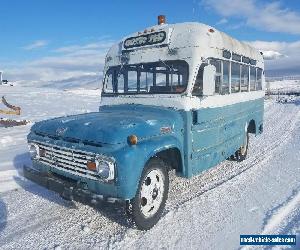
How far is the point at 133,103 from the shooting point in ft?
19.7

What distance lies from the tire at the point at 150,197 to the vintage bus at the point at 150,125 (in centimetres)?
1

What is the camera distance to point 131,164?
4.09 meters

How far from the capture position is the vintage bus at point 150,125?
167 inches

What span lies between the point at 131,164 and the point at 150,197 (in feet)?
2.92

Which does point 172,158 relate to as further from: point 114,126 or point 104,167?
point 104,167

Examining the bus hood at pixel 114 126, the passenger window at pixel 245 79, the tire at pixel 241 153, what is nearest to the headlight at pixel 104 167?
the bus hood at pixel 114 126

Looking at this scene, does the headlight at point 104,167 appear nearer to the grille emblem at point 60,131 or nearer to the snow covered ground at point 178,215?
the snow covered ground at point 178,215

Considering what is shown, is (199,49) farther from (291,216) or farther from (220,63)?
(291,216)

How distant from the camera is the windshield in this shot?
558 centimetres

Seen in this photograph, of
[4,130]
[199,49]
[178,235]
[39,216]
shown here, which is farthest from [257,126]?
[4,130]

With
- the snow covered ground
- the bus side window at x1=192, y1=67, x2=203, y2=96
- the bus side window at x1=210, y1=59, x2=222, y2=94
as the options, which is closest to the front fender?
the snow covered ground

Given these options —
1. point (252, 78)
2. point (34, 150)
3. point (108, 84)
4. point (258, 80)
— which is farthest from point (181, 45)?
point (258, 80)

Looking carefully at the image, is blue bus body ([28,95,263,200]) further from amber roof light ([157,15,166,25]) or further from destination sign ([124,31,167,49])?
amber roof light ([157,15,166,25])

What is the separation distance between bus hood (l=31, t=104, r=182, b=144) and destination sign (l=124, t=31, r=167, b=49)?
1195 mm
